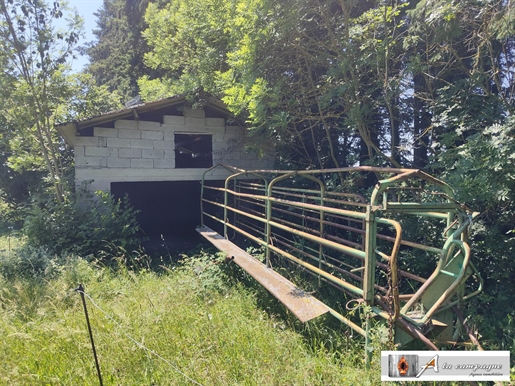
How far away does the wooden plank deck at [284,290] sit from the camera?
9.32 ft

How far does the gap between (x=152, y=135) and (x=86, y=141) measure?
132cm

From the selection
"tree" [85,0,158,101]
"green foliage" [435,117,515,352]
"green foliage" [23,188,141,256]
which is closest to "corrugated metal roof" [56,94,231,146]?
"green foliage" [23,188,141,256]

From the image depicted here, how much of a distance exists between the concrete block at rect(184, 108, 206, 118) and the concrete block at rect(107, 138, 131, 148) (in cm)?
144

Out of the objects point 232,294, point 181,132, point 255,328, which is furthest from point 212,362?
point 181,132

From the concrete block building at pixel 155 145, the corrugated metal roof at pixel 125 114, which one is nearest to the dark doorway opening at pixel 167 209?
the concrete block building at pixel 155 145

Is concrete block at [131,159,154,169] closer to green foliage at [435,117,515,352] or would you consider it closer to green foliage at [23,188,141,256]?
green foliage at [23,188,141,256]

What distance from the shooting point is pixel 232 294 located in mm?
4273

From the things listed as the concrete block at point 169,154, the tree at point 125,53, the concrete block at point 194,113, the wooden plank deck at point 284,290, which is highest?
the tree at point 125,53

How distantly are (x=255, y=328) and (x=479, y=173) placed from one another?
2894mm

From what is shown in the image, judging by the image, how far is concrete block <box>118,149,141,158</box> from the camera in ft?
22.4

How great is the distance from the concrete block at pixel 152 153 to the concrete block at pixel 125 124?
0.56 m

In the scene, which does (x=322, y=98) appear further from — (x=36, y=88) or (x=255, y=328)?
(x=36, y=88)

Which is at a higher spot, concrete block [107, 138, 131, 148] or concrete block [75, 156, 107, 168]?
concrete block [107, 138, 131, 148]

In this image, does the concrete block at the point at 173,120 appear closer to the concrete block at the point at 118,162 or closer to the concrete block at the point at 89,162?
the concrete block at the point at 118,162
